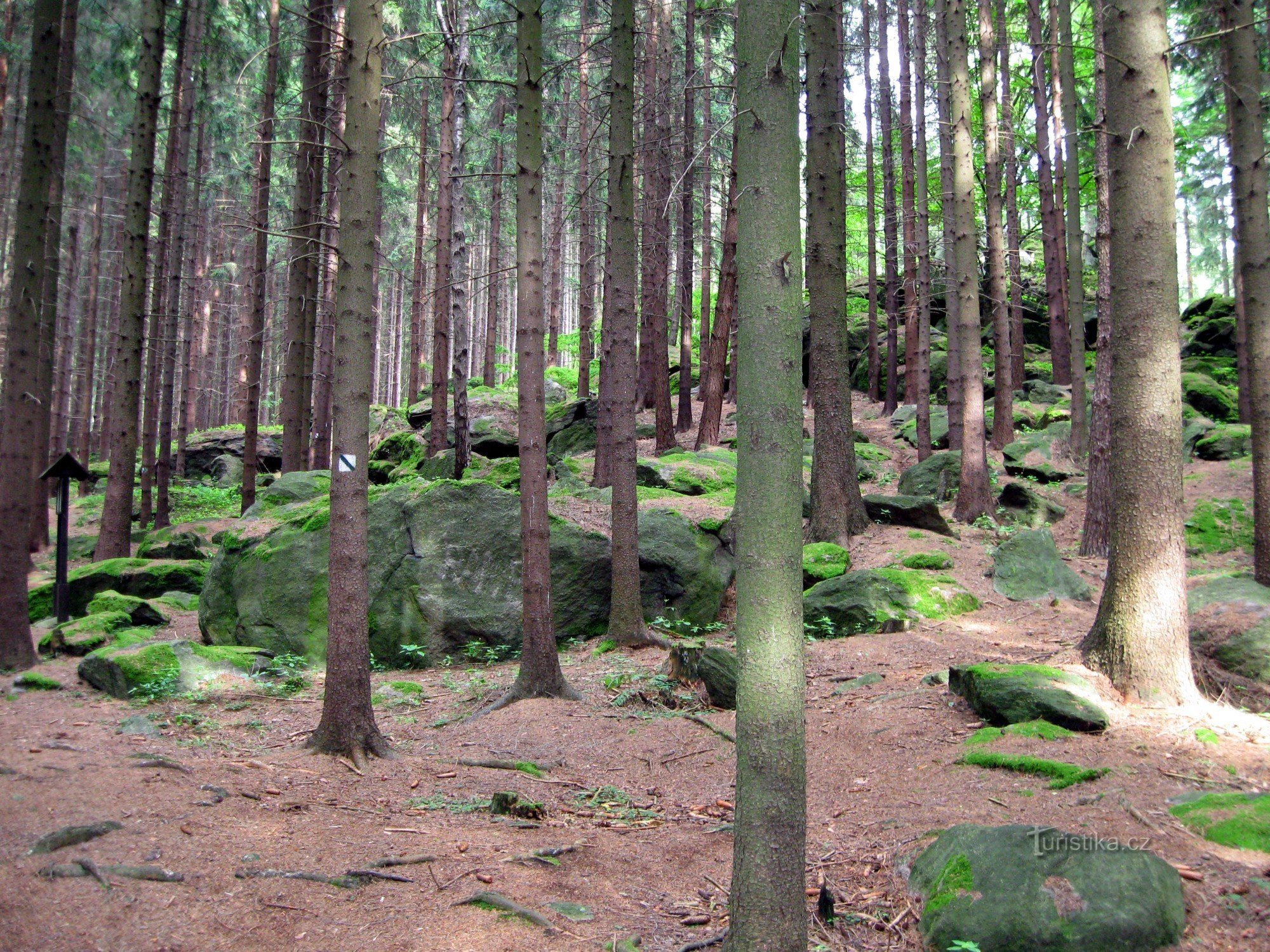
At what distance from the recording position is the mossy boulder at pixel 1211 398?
17.8 meters

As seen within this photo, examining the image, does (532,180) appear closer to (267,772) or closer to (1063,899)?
(267,772)

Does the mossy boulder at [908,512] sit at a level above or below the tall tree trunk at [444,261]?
below

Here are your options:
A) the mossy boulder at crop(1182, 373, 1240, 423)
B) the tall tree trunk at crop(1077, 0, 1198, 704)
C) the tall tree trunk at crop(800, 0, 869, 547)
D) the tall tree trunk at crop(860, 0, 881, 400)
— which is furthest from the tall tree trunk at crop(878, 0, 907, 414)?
the tall tree trunk at crop(1077, 0, 1198, 704)

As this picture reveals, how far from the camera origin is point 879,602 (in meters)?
9.59

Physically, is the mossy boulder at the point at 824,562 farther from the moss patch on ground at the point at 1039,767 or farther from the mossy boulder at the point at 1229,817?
the mossy boulder at the point at 1229,817

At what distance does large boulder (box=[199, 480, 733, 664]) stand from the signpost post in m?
1.89

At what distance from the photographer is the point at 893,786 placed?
5547 mm

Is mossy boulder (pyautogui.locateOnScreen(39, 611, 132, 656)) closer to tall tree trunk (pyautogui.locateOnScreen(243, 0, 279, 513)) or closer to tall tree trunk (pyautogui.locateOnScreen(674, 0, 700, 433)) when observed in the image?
tall tree trunk (pyautogui.locateOnScreen(243, 0, 279, 513))

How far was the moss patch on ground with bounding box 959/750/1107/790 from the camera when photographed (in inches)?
193

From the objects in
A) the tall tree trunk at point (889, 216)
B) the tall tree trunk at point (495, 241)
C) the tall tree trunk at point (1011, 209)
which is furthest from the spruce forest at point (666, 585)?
the tall tree trunk at point (495, 241)

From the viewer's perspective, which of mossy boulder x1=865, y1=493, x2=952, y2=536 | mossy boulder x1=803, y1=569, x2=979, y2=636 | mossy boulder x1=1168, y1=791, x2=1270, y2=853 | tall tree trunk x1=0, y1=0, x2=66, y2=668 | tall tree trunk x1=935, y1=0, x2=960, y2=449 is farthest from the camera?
tall tree trunk x1=935, y1=0, x2=960, y2=449

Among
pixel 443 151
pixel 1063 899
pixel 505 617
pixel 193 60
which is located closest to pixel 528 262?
pixel 505 617

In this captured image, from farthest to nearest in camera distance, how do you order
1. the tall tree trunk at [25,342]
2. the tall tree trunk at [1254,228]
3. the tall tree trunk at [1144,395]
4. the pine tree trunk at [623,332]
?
the pine tree trunk at [623,332]
the tall tree trunk at [25,342]
the tall tree trunk at [1254,228]
the tall tree trunk at [1144,395]

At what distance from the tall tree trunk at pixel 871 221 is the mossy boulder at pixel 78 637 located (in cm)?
1931
